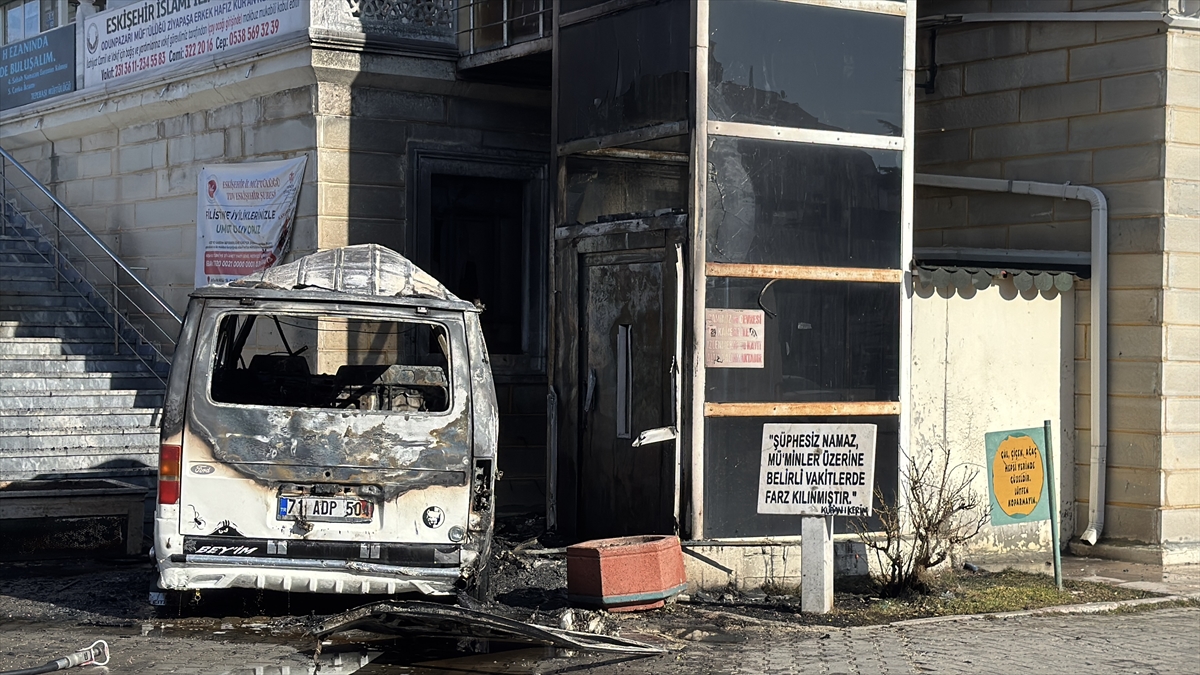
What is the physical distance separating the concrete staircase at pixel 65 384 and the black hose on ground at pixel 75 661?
17.8 feet

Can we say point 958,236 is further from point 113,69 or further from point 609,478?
point 113,69

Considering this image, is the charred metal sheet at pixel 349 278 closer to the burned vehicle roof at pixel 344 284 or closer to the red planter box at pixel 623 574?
the burned vehicle roof at pixel 344 284

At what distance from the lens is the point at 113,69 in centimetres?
1541

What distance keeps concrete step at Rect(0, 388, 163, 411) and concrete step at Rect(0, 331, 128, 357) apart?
87 cm

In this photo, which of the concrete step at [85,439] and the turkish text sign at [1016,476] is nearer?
the turkish text sign at [1016,476]

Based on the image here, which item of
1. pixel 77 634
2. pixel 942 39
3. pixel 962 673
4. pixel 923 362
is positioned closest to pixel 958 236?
pixel 942 39

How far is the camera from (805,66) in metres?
9.86

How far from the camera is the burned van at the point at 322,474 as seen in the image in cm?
768

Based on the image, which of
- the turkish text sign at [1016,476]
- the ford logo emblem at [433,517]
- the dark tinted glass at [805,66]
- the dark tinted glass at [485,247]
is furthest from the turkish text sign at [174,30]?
the turkish text sign at [1016,476]

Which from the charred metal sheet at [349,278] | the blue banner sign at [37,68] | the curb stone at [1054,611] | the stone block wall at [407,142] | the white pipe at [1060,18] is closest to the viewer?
the charred metal sheet at [349,278]

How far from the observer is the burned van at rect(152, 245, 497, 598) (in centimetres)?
768

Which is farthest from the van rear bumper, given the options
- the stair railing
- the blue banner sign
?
the blue banner sign

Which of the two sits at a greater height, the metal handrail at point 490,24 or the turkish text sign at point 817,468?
the metal handrail at point 490,24

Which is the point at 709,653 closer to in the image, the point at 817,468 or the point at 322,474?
the point at 817,468
